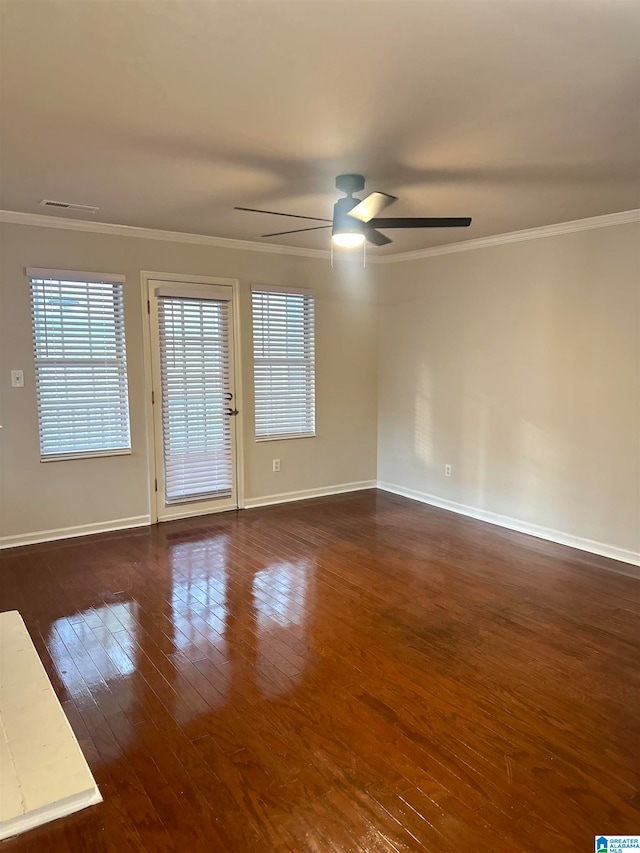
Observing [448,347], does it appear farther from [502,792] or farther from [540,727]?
[502,792]

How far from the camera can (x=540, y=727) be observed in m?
2.28

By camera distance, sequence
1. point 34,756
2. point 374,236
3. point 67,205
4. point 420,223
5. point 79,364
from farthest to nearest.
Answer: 1. point 79,364
2. point 67,205
3. point 374,236
4. point 420,223
5. point 34,756

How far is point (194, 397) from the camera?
16.7 ft

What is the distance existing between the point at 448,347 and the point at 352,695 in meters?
3.67

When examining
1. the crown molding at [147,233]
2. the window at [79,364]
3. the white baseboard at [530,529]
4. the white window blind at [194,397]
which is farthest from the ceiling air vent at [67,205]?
the white baseboard at [530,529]

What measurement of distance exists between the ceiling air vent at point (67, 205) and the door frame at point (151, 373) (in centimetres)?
76

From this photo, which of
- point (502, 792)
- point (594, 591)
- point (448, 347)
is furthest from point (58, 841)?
point (448, 347)

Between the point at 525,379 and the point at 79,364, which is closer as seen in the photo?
the point at 79,364

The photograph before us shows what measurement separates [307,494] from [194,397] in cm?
165

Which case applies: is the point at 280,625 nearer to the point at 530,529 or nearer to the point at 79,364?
the point at 530,529

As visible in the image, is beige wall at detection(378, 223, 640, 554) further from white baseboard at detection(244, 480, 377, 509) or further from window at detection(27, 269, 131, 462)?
window at detection(27, 269, 131, 462)

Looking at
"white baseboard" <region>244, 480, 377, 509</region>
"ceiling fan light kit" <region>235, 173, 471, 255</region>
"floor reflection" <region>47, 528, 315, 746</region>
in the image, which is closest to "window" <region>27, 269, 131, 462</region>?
"floor reflection" <region>47, 528, 315, 746</region>

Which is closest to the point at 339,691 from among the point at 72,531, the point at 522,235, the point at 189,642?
the point at 189,642

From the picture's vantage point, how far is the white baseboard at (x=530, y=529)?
412cm
